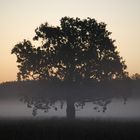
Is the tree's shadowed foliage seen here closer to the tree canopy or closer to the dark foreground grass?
the tree canopy

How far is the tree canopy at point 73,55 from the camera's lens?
5078 centimetres

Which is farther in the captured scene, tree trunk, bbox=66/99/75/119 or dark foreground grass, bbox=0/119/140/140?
tree trunk, bbox=66/99/75/119

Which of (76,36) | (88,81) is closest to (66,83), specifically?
(88,81)

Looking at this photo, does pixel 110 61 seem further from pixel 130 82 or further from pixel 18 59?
pixel 18 59

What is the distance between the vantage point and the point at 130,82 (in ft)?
174

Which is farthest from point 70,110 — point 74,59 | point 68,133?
point 68,133

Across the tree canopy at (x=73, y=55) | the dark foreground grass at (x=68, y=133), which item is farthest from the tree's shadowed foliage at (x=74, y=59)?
the dark foreground grass at (x=68, y=133)

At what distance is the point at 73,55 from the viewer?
50625 mm

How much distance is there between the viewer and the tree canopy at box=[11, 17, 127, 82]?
1999 inches

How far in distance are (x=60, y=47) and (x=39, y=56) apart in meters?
2.80

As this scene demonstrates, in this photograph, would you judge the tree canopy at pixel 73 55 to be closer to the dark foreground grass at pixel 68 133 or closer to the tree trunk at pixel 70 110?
the tree trunk at pixel 70 110

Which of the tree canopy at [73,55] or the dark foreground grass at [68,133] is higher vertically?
the tree canopy at [73,55]

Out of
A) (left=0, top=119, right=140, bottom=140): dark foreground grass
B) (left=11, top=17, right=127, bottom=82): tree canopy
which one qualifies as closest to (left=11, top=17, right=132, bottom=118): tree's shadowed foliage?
(left=11, top=17, right=127, bottom=82): tree canopy

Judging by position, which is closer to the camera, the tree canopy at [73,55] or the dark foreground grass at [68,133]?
the dark foreground grass at [68,133]
